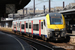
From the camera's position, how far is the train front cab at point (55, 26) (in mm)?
20734

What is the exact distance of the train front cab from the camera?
68.0 feet

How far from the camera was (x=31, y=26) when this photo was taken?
92.5 feet

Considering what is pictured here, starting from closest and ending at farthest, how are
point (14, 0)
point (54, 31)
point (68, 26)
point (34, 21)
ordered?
point (14, 0) → point (54, 31) → point (34, 21) → point (68, 26)

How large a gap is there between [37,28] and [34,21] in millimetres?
2018

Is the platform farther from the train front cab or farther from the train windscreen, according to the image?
the train windscreen

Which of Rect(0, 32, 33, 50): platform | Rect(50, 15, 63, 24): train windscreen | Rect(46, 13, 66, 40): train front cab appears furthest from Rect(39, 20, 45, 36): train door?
Rect(0, 32, 33, 50): platform

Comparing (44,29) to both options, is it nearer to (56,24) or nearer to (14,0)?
(56,24)

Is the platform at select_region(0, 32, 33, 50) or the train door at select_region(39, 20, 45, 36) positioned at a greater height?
the train door at select_region(39, 20, 45, 36)

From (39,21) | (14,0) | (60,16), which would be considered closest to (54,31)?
(60,16)

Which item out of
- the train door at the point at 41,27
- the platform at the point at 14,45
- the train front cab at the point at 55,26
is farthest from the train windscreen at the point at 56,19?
the platform at the point at 14,45

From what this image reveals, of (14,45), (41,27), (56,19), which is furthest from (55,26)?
(14,45)

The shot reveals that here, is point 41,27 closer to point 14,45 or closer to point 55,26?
point 55,26

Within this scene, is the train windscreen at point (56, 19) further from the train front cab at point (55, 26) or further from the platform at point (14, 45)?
the platform at point (14, 45)

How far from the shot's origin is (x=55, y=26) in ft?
69.1
